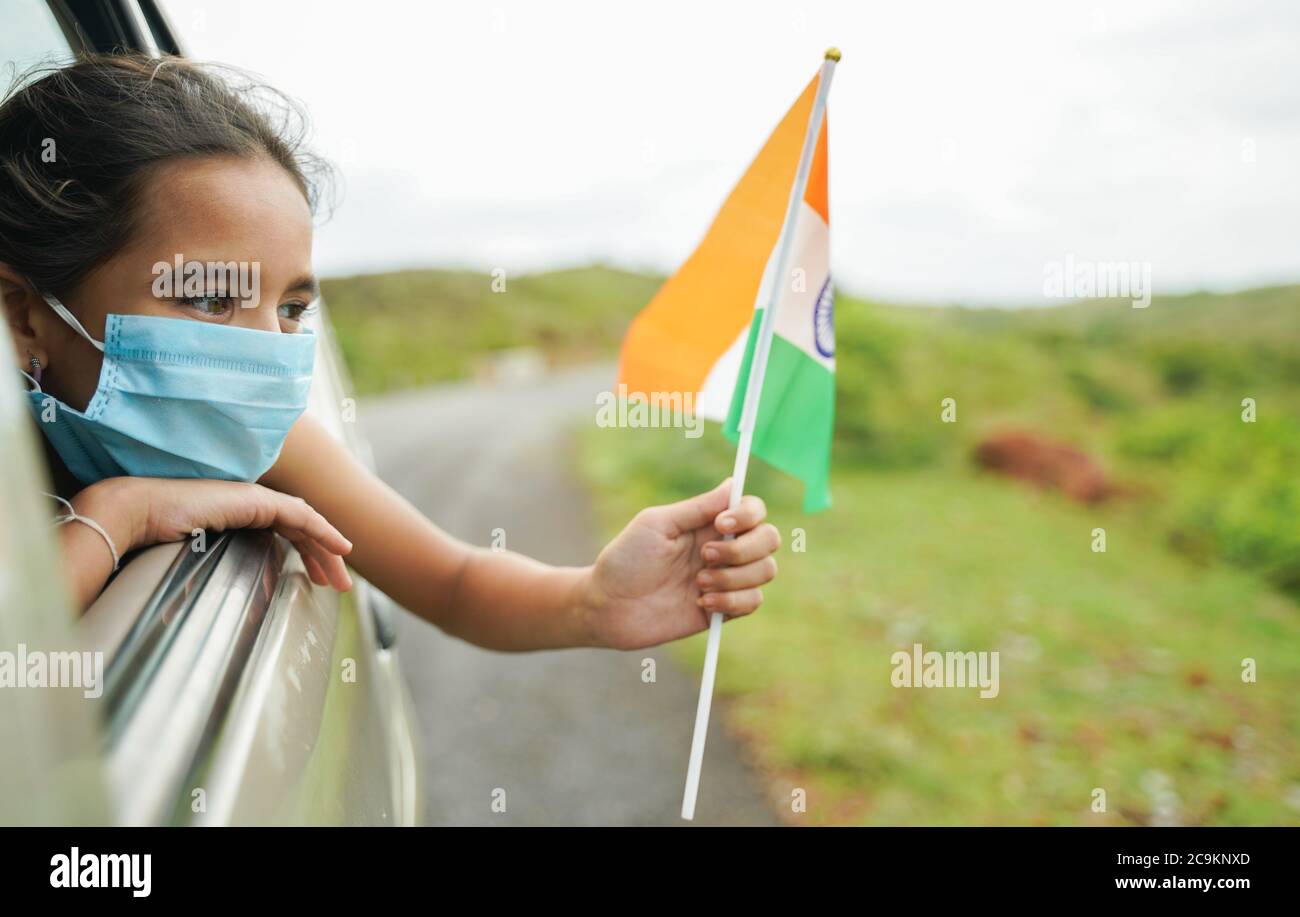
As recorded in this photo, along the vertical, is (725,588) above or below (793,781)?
above

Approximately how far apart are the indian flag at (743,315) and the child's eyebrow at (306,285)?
0.56m

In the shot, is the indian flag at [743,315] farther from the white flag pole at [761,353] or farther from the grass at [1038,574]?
the grass at [1038,574]

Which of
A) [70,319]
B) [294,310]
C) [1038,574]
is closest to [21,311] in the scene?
[70,319]

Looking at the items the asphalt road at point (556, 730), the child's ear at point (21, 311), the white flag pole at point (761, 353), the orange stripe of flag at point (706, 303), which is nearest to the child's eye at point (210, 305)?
the child's ear at point (21, 311)

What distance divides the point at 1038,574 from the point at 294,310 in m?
6.19

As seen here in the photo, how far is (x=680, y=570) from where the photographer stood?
1784 mm

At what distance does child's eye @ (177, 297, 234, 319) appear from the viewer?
147 centimetres

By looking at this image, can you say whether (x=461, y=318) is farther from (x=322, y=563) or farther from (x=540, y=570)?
(x=322, y=563)

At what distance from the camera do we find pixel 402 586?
1965 mm

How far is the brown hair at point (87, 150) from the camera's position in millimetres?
1451

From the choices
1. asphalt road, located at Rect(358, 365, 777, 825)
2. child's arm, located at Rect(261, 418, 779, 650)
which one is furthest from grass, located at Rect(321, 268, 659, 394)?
child's arm, located at Rect(261, 418, 779, 650)

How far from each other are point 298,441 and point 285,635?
57cm
